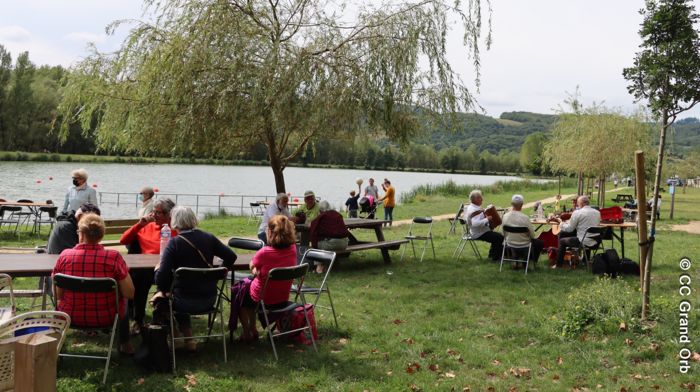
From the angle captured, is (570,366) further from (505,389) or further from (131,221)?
(131,221)

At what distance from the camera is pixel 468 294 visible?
768 centimetres

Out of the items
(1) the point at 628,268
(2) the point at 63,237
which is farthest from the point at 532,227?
(2) the point at 63,237

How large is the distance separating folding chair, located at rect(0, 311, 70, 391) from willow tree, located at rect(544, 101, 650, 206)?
73.3 feet

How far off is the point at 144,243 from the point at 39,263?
3.93ft

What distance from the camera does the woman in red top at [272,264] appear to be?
5.23 metres

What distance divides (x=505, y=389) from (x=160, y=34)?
8.15 meters

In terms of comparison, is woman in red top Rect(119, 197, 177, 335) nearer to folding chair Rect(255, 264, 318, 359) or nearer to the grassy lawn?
the grassy lawn

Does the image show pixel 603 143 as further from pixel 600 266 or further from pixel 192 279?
pixel 192 279

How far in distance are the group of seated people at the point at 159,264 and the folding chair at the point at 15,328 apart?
0.78 metres

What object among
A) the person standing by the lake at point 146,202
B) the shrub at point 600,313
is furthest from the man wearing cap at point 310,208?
the shrub at point 600,313

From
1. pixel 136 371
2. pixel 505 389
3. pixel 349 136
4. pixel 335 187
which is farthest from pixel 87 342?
pixel 335 187

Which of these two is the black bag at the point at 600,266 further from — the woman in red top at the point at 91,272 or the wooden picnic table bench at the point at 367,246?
the woman in red top at the point at 91,272

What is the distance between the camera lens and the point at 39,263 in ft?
17.0

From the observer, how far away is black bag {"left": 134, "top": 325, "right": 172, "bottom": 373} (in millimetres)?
4602
